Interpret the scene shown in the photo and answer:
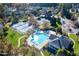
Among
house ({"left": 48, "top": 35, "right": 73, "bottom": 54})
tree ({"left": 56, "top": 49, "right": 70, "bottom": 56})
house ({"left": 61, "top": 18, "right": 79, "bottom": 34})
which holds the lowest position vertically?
tree ({"left": 56, "top": 49, "right": 70, "bottom": 56})

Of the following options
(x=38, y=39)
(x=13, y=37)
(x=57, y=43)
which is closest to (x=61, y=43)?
(x=57, y=43)

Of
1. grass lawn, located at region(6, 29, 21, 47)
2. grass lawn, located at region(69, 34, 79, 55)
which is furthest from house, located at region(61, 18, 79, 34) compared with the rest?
grass lawn, located at region(6, 29, 21, 47)

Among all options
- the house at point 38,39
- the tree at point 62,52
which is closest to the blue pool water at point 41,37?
the house at point 38,39

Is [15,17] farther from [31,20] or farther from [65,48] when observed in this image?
[65,48]

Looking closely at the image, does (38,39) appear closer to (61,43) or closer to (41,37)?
(41,37)

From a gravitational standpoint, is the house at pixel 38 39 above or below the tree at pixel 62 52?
above

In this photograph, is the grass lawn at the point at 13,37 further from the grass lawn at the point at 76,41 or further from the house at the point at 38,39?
the grass lawn at the point at 76,41

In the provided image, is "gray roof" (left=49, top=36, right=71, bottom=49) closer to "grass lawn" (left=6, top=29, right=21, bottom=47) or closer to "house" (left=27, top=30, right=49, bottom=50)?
"house" (left=27, top=30, right=49, bottom=50)
